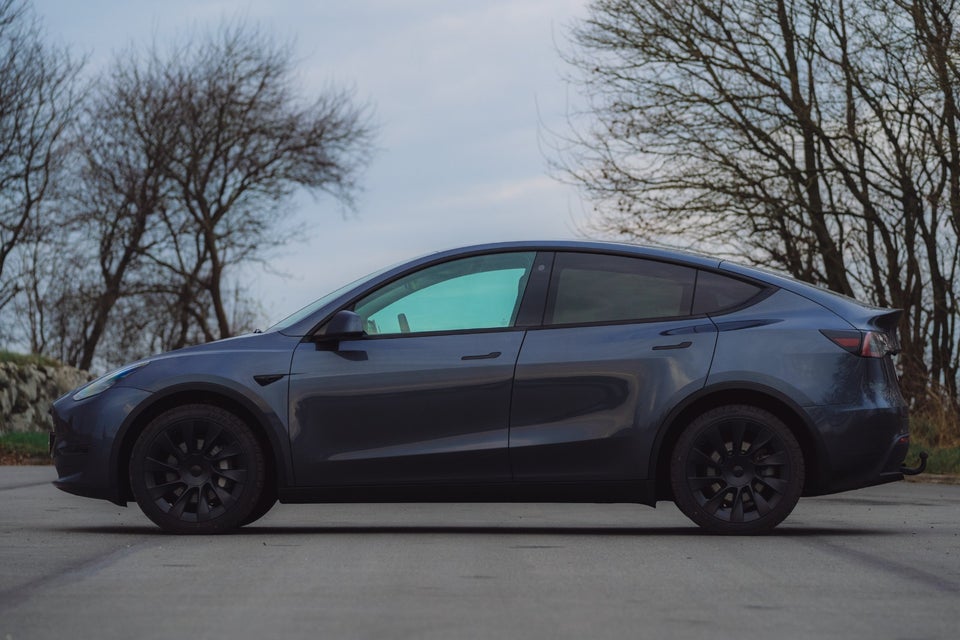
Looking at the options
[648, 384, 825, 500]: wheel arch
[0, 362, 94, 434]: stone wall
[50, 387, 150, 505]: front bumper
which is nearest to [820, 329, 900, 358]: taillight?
[648, 384, 825, 500]: wheel arch

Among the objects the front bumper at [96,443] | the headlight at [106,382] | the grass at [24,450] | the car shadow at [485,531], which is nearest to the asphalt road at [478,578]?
the car shadow at [485,531]

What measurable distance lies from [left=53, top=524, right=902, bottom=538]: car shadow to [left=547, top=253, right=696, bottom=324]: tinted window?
126cm

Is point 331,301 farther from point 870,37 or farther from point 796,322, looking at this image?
point 870,37

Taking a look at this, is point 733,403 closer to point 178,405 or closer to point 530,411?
point 530,411

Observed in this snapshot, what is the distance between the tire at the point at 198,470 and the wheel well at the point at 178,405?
0.07 metres

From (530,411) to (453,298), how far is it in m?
0.81

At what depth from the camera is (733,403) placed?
26.8ft

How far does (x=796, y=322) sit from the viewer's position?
818 cm

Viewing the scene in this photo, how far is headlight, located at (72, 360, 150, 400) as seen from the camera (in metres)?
8.36

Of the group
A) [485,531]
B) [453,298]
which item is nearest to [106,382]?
[453,298]

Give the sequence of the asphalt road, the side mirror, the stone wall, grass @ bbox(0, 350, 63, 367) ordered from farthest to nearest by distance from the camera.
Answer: grass @ bbox(0, 350, 63, 367)
the stone wall
the side mirror
the asphalt road

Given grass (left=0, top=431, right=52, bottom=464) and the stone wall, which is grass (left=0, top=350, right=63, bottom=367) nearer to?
the stone wall

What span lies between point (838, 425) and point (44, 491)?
7233mm

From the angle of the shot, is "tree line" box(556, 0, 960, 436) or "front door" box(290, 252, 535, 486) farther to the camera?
"tree line" box(556, 0, 960, 436)
